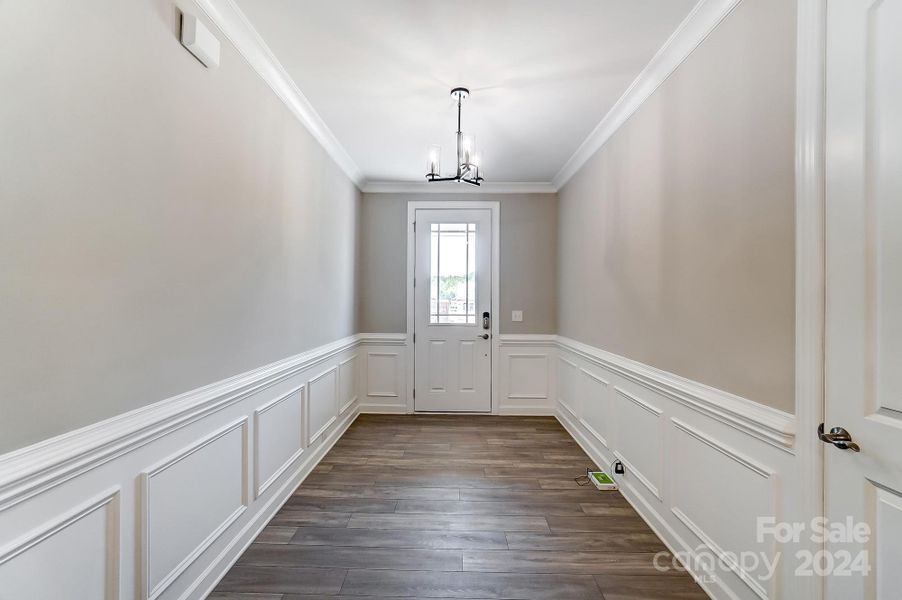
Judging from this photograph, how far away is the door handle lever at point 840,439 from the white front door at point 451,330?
359cm

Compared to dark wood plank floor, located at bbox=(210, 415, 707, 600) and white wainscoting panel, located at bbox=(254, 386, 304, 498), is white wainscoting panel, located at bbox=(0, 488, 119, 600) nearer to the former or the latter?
dark wood plank floor, located at bbox=(210, 415, 707, 600)

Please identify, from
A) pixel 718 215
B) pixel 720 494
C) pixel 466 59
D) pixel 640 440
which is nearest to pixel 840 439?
pixel 720 494

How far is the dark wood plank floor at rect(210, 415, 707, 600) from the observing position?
1899mm

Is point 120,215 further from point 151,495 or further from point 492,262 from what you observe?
point 492,262

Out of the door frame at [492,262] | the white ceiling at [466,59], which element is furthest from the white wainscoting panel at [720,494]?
the door frame at [492,262]

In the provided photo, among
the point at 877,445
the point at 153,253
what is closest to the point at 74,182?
the point at 153,253

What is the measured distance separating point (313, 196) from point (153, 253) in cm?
182

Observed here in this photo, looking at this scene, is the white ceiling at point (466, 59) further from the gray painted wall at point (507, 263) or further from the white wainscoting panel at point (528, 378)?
the white wainscoting panel at point (528, 378)

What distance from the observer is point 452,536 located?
2297mm

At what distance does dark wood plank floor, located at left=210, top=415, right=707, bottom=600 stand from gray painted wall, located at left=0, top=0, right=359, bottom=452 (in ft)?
3.32

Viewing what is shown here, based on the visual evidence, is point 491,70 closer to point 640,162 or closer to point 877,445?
point 640,162

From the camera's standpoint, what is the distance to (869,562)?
1.18m

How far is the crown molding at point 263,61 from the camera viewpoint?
187 cm

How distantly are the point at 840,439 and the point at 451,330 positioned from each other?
3.74 metres
